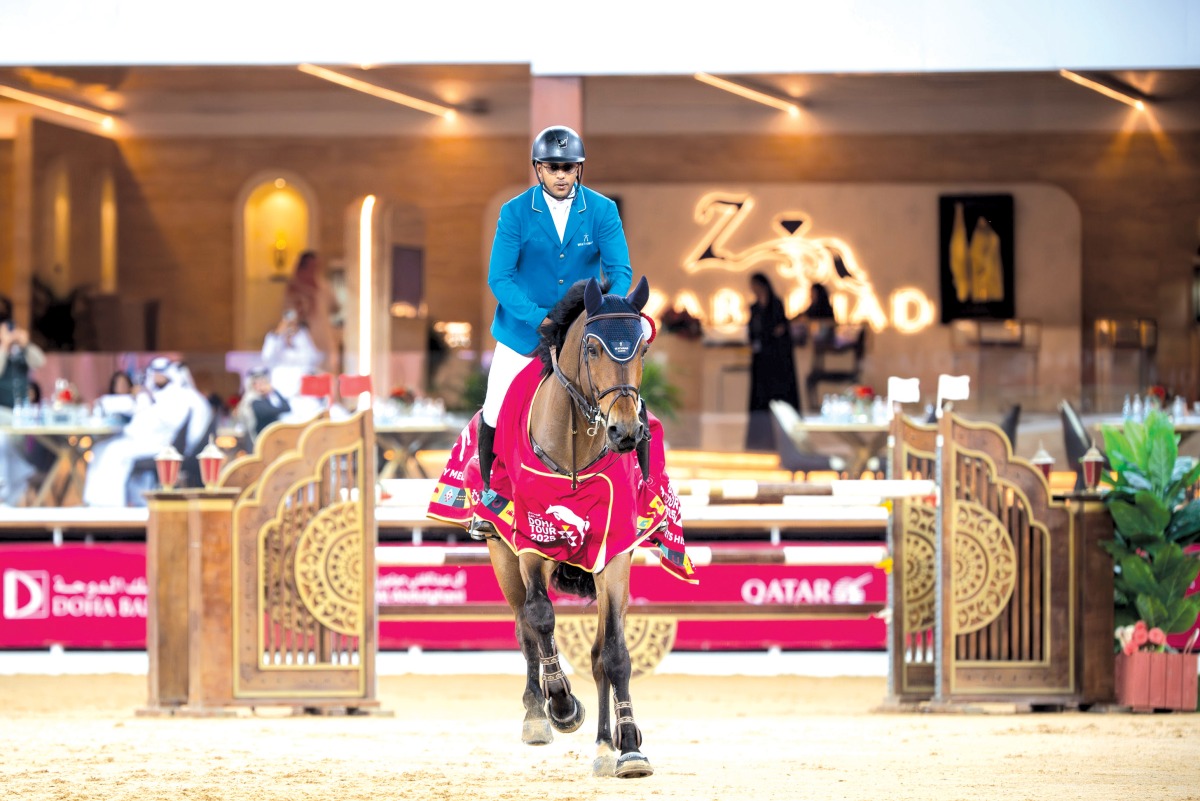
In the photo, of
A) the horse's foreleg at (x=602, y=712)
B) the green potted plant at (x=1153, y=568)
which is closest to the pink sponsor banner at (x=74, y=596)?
the horse's foreleg at (x=602, y=712)

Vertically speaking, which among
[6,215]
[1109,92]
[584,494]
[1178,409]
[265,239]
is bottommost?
[584,494]

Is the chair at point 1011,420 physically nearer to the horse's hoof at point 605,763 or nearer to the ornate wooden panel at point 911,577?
the ornate wooden panel at point 911,577

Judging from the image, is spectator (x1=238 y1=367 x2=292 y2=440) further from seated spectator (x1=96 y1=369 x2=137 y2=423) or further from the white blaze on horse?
the white blaze on horse

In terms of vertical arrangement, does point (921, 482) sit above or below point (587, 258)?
below

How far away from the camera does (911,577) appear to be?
909 cm

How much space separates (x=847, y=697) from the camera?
9.98 metres

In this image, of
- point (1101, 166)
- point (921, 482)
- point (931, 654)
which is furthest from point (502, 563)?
point (1101, 166)

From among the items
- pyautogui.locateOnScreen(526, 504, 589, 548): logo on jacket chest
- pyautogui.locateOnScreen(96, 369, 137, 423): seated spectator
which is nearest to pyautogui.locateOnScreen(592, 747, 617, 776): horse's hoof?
pyautogui.locateOnScreen(526, 504, 589, 548): logo on jacket chest

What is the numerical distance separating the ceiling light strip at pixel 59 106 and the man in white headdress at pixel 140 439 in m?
3.30

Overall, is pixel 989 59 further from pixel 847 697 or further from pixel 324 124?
pixel 324 124

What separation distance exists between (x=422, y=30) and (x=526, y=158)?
373 centimetres

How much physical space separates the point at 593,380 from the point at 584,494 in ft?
1.95

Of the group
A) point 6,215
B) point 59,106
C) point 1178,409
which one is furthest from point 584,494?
point 6,215

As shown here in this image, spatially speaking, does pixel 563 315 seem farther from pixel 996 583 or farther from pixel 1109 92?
pixel 1109 92
